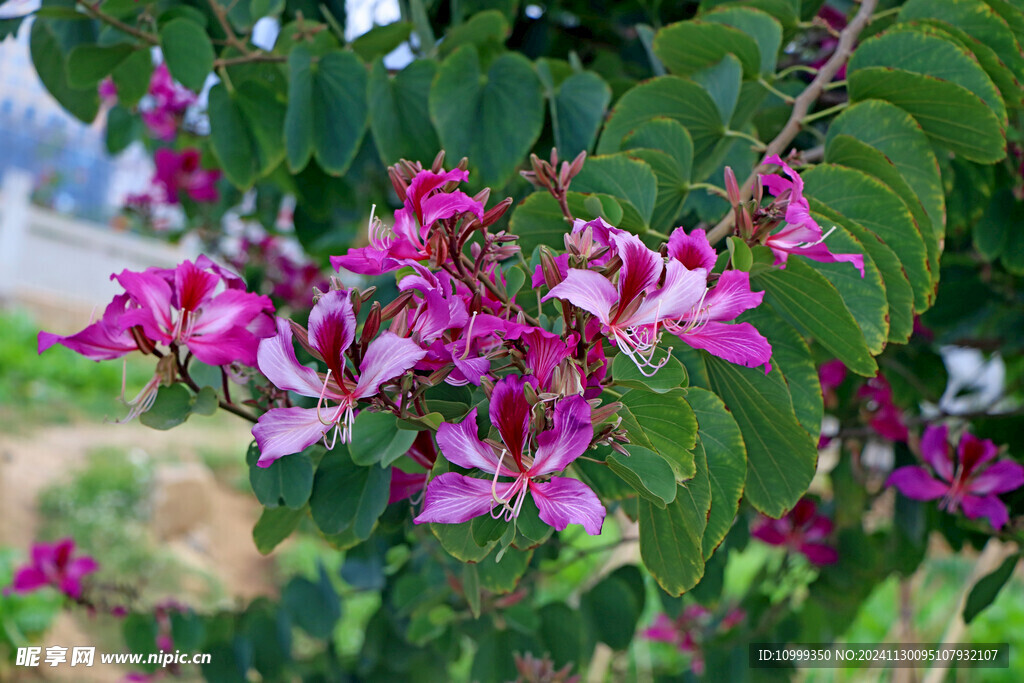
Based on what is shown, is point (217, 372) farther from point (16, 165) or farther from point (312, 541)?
point (16, 165)

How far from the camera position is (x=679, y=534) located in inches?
19.1

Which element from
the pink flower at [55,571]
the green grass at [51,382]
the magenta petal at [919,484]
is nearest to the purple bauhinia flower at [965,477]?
the magenta petal at [919,484]

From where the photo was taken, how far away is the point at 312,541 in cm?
423

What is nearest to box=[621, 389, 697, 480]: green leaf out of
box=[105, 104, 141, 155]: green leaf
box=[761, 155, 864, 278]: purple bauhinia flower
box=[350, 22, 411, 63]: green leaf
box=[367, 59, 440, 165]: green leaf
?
box=[761, 155, 864, 278]: purple bauhinia flower

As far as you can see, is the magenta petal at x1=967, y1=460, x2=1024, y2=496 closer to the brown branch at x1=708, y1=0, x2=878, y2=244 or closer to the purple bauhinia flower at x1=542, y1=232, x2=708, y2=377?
the brown branch at x1=708, y1=0, x2=878, y2=244

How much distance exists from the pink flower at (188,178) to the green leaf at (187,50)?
0.87 metres

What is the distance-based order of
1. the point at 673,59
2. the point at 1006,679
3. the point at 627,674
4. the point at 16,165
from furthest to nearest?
the point at 16,165 < the point at 1006,679 < the point at 627,674 < the point at 673,59

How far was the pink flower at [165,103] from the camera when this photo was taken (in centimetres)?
160

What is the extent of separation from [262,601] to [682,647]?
A: 0.81 metres

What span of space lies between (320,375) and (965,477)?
0.79 m

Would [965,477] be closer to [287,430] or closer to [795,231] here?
[795,231]

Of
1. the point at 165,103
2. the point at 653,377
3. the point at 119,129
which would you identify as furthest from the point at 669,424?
the point at 165,103

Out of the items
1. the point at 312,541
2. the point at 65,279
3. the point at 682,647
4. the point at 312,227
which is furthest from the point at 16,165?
the point at 682,647

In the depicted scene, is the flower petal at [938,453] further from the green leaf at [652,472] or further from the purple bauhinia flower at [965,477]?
the green leaf at [652,472]
